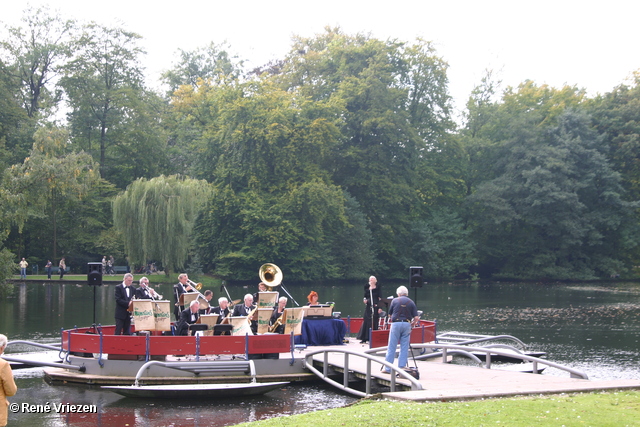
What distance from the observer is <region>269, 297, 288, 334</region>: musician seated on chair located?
1765cm

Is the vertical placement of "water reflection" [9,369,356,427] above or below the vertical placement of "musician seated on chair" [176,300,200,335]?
below

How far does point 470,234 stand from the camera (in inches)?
2645

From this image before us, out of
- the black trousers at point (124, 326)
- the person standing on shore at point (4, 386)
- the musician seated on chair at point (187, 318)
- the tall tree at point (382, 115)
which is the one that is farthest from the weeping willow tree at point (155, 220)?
the person standing on shore at point (4, 386)

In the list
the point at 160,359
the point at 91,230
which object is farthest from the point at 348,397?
the point at 91,230

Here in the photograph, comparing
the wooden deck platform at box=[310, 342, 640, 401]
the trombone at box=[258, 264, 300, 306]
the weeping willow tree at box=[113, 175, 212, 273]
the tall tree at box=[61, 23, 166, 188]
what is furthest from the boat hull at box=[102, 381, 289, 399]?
the tall tree at box=[61, 23, 166, 188]

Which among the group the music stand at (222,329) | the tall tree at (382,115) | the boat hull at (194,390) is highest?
the tall tree at (382,115)

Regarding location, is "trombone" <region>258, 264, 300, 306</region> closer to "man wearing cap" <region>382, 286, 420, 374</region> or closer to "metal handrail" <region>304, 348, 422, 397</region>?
"metal handrail" <region>304, 348, 422, 397</region>

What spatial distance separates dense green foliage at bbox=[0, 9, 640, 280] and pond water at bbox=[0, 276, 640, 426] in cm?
562

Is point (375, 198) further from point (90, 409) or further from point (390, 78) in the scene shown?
point (90, 409)

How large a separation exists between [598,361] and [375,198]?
41.4 m

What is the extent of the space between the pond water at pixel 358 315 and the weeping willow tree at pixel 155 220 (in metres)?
2.85

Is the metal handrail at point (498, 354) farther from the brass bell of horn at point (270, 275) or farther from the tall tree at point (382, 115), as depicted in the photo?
the tall tree at point (382, 115)

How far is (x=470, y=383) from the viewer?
44.3 ft

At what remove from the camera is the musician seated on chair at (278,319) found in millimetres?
17652
